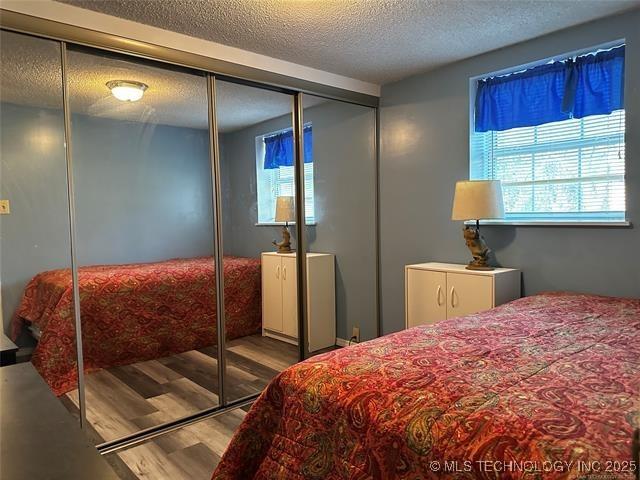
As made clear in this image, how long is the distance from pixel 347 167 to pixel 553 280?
6.01 feet

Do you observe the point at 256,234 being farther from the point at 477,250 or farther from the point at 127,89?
the point at 477,250

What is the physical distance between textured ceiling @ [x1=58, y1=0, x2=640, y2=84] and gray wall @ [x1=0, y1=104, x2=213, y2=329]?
646 millimetres

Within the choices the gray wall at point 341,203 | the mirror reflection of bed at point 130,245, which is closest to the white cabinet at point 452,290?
the gray wall at point 341,203

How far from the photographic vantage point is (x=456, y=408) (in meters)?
1.19

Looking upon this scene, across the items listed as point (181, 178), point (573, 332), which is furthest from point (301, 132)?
point (573, 332)

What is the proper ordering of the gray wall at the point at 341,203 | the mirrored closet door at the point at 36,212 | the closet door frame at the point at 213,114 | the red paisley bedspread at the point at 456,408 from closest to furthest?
the red paisley bedspread at the point at 456,408
the mirrored closet door at the point at 36,212
the closet door frame at the point at 213,114
the gray wall at the point at 341,203

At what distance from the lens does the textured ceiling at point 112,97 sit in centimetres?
217

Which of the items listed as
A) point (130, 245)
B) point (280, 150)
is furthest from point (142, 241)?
point (280, 150)

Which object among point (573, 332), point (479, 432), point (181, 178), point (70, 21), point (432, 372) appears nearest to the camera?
point (479, 432)

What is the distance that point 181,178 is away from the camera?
2855mm

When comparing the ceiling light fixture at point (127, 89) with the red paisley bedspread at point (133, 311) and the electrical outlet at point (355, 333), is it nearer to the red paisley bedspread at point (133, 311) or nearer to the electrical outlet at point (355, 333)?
the red paisley bedspread at point (133, 311)

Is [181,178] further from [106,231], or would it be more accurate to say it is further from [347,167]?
[347,167]

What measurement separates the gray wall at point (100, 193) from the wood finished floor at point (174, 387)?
2.28ft

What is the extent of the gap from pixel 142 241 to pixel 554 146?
2726mm
